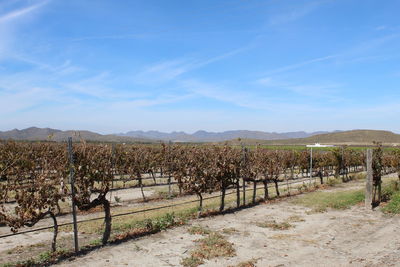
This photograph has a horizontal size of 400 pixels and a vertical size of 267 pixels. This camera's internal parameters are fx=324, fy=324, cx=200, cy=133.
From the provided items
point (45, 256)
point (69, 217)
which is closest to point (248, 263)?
point (45, 256)

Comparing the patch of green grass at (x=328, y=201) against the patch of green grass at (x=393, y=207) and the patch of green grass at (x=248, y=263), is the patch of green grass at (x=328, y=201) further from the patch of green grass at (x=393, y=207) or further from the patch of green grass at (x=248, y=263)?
the patch of green grass at (x=248, y=263)

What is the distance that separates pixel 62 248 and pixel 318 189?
13614 mm

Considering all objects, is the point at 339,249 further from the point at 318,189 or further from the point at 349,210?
the point at 318,189

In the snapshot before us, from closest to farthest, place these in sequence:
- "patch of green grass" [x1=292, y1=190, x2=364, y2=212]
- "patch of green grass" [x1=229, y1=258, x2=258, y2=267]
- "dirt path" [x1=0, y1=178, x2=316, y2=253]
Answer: "patch of green grass" [x1=229, y1=258, x2=258, y2=267] < "dirt path" [x1=0, y1=178, x2=316, y2=253] < "patch of green grass" [x1=292, y1=190, x2=364, y2=212]

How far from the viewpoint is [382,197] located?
1368 centimetres

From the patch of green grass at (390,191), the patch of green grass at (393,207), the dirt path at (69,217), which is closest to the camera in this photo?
the dirt path at (69,217)

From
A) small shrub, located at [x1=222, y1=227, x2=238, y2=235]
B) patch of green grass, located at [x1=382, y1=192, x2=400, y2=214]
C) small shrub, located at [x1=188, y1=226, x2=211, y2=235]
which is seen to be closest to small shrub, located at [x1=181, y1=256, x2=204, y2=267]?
small shrub, located at [x1=188, y1=226, x2=211, y2=235]

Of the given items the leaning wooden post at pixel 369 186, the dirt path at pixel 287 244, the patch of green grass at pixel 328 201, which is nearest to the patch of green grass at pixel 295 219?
the dirt path at pixel 287 244

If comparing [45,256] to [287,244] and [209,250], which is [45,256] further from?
[287,244]

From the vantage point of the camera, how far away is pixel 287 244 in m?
7.68

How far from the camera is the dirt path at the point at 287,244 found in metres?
6.55

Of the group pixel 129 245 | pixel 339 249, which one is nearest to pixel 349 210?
pixel 339 249

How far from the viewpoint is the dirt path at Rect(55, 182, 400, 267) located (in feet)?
21.5

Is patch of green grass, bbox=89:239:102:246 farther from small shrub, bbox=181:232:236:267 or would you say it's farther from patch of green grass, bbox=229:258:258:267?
patch of green grass, bbox=229:258:258:267
